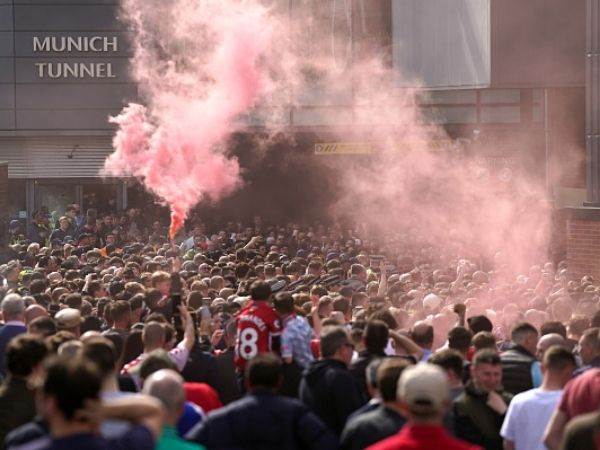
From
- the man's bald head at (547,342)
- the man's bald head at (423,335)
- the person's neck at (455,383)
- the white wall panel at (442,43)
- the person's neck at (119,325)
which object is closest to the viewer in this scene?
the person's neck at (455,383)

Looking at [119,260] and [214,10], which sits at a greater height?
[214,10]

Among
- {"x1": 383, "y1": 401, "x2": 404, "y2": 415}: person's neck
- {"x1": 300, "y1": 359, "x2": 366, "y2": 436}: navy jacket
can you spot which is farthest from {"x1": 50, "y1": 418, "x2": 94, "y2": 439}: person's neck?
{"x1": 300, "y1": 359, "x2": 366, "y2": 436}: navy jacket

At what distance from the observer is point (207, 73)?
34812 mm

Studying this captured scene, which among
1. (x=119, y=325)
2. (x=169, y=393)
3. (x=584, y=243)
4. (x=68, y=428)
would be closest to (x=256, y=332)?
(x=119, y=325)

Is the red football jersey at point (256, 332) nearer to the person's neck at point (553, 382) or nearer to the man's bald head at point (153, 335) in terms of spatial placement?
the man's bald head at point (153, 335)

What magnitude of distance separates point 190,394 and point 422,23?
26249 mm

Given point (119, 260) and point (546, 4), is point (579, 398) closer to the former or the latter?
point (119, 260)

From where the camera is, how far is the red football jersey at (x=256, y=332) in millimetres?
10383

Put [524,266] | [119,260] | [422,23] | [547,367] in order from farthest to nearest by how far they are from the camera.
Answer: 1. [422,23]
2. [524,266]
3. [119,260]
4. [547,367]

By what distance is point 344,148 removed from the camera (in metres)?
37.1

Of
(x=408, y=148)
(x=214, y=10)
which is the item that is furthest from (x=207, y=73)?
(x=408, y=148)

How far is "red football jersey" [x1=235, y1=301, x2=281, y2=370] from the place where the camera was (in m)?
10.4

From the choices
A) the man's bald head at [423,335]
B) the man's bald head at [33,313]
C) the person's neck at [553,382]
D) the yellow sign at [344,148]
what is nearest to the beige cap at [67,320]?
the man's bald head at [33,313]

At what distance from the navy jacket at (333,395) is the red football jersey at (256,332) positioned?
6.59ft
